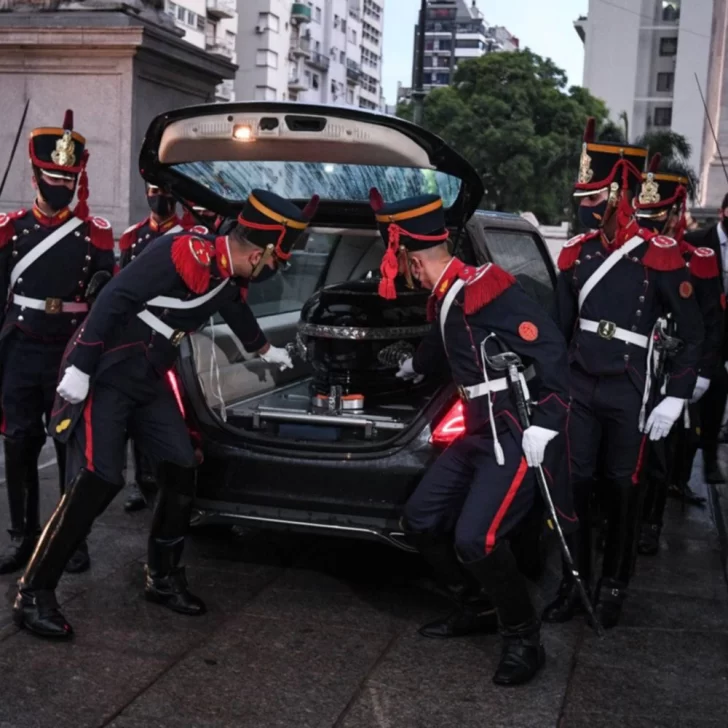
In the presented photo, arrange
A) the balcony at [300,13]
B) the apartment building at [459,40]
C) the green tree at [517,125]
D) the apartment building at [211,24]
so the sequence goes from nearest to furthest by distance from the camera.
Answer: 1. the green tree at [517,125]
2. the apartment building at [211,24]
3. the balcony at [300,13]
4. the apartment building at [459,40]

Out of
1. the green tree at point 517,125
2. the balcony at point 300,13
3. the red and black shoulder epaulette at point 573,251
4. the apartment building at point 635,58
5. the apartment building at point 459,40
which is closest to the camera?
the red and black shoulder epaulette at point 573,251

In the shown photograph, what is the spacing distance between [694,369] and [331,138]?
70.9 inches

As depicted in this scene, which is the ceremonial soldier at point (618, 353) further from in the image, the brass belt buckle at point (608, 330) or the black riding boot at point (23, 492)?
the black riding boot at point (23, 492)

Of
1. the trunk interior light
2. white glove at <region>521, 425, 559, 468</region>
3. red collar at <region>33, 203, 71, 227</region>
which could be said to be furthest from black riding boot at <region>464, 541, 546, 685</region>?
red collar at <region>33, 203, 71, 227</region>

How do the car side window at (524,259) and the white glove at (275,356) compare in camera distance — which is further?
the car side window at (524,259)

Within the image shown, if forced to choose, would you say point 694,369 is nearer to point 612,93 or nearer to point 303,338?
point 303,338

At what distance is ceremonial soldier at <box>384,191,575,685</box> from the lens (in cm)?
490

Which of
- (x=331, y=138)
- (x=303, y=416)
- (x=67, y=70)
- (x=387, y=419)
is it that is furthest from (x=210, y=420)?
(x=67, y=70)

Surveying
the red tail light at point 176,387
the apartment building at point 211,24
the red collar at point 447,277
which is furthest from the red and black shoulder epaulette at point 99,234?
the apartment building at point 211,24

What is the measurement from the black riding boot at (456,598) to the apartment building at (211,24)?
6872 centimetres

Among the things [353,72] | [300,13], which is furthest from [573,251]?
[353,72]

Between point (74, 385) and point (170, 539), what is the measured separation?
897 mm

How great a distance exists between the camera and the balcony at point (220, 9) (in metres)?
79.6

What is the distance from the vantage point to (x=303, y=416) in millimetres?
5887
